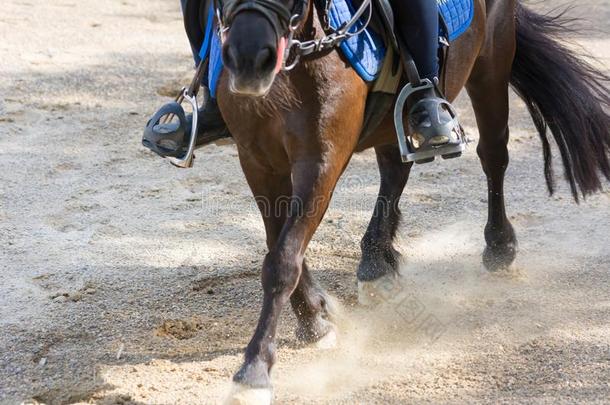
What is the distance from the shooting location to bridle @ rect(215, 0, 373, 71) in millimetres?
3057

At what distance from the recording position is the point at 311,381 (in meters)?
3.98

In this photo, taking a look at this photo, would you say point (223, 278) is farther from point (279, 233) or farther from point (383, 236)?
point (279, 233)

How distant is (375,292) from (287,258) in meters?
1.33

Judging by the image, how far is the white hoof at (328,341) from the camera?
14.1 ft

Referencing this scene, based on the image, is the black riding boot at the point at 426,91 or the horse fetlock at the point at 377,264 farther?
the horse fetlock at the point at 377,264

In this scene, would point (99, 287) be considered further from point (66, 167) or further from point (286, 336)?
point (66, 167)

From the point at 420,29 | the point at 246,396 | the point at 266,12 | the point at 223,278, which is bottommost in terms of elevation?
the point at 223,278

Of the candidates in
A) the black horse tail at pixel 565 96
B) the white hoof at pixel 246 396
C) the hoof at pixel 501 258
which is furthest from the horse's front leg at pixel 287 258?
the black horse tail at pixel 565 96

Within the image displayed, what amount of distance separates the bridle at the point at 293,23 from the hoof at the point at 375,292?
5.36 ft

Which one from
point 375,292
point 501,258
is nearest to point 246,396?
point 375,292

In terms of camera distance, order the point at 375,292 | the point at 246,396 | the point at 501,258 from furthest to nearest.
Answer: the point at 501,258 → the point at 375,292 → the point at 246,396

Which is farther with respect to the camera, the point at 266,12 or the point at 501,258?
the point at 501,258

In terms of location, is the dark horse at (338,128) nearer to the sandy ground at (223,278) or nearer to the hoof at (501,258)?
the hoof at (501,258)

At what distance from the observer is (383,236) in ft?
16.4
